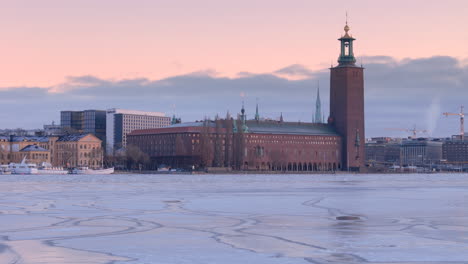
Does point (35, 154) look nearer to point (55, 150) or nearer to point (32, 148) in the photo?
point (32, 148)

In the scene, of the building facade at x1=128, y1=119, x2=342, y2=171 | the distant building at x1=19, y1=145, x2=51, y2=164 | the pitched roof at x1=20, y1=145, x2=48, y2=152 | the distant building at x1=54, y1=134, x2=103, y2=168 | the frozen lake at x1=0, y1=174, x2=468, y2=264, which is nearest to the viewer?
the frozen lake at x1=0, y1=174, x2=468, y2=264

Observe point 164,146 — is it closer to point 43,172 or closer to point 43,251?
point 43,172

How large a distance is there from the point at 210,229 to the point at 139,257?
517 centimetres

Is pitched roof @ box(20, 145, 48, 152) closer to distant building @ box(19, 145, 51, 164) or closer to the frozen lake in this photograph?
distant building @ box(19, 145, 51, 164)

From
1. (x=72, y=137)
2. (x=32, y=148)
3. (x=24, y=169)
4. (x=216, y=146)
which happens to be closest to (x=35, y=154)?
(x=32, y=148)

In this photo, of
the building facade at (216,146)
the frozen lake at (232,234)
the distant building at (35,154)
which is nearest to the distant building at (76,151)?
the distant building at (35,154)

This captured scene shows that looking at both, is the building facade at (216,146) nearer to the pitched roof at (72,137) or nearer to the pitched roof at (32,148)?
the pitched roof at (72,137)

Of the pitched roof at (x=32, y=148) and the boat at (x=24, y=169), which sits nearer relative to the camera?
the boat at (x=24, y=169)

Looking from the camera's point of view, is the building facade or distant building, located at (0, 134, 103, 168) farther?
distant building, located at (0, 134, 103, 168)

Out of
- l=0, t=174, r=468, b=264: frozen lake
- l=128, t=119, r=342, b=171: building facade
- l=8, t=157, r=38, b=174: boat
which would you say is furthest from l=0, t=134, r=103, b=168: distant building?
l=0, t=174, r=468, b=264: frozen lake

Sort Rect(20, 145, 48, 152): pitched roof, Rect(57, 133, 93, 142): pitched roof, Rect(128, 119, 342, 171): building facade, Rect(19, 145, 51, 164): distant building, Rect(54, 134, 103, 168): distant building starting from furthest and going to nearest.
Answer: Rect(57, 133, 93, 142): pitched roof < Rect(54, 134, 103, 168): distant building < Rect(20, 145, 48, 152): pitched roof < Rect(19, 145, 51, 164): distant building < Rect(128, 119, 342, 171): building facade

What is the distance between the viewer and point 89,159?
621ft

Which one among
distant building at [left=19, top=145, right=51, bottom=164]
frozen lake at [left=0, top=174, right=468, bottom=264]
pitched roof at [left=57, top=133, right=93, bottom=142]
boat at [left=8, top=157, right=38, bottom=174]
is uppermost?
pitched roof at [left=57, top=133, right=93, bottom=142]

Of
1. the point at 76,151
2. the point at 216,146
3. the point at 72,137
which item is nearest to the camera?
the point at 216,146
